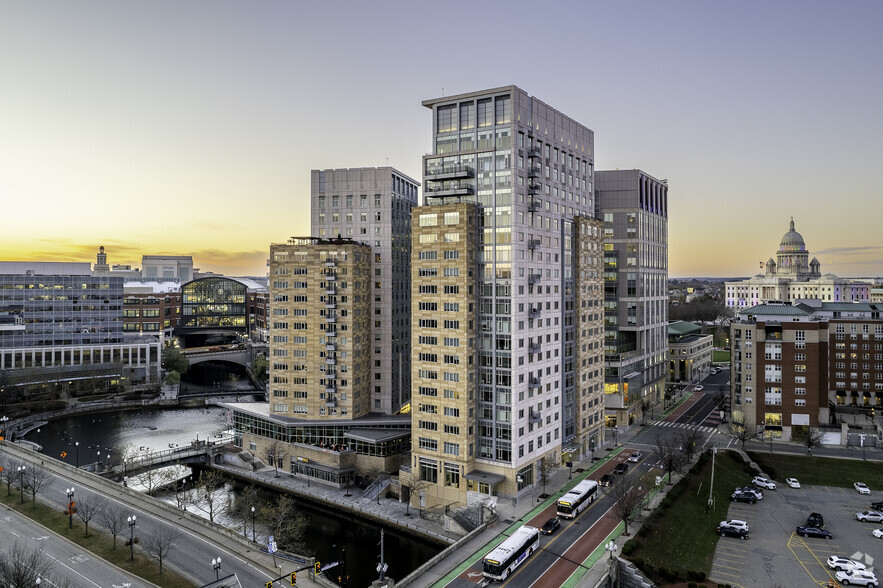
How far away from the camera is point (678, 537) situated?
6681 cm

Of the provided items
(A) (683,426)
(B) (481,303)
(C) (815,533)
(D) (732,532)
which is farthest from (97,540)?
Answer: (A) (683,426)

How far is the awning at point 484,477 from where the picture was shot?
7449 cm

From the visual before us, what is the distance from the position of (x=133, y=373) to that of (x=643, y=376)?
13406 cm

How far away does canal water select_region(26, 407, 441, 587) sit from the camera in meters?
69.4

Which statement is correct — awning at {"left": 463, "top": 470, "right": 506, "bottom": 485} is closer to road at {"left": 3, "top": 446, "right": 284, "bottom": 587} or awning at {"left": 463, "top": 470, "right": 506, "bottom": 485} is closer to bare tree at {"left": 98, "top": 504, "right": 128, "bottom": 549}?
road at {"left": 3, "top": 446, "right": 284, "bottom": 587}

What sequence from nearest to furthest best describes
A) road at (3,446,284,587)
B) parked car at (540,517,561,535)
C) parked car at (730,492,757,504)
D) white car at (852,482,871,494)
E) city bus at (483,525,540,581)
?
city bus at (483,525,540,581), road at (3,446,284,587), parked car at (540,517,561,535), parked car at (730,492,757,504), white car at (852,482,871,494)

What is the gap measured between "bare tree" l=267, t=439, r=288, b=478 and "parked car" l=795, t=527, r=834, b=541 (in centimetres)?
7452

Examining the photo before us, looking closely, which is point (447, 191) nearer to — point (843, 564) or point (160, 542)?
point (160, 542)

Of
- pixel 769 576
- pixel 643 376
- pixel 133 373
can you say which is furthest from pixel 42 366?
pixel 769 576

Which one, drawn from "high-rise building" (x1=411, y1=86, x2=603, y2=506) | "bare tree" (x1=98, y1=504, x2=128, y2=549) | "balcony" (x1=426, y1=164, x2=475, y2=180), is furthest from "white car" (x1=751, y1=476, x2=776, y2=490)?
"bare tree" (x1=98, y1=504, x2=128, y2=549)

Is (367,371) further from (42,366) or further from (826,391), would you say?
(42,366)

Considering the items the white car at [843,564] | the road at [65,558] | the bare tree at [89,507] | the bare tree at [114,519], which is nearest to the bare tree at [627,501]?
the white car at [843,564]

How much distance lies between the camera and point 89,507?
70000mm

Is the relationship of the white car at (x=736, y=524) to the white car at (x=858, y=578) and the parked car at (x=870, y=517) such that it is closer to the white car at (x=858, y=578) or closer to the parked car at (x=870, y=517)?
the white car at (x=858, y=578)
